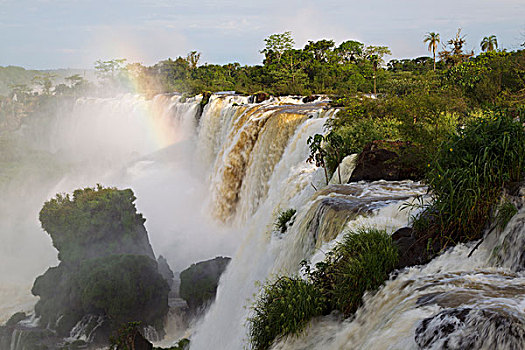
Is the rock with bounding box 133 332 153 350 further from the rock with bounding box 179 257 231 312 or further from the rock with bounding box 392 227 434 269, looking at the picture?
the rock with bounding box 392 227 434 269

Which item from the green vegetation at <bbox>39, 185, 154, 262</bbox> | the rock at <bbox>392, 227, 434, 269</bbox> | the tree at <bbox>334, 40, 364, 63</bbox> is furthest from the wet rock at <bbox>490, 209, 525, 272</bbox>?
the tree at <bbox>334, 40, 364, 63</bbox>

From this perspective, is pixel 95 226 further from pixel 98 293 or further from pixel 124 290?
pixel 124 290

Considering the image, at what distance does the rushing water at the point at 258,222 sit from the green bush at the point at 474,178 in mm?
283

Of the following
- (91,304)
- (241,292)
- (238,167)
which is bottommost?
(91,304)

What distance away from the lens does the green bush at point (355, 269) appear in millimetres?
4523

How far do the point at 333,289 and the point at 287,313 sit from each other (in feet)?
2.04

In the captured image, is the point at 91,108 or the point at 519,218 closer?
the point at 519,218

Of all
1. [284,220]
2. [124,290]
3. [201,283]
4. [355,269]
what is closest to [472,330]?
[355,269]

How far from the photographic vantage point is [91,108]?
159ft

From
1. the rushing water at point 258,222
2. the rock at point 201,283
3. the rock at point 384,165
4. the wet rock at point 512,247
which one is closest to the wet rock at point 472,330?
the rushing water at point 258,222

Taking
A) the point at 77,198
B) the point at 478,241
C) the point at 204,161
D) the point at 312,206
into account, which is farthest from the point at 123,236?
the point at 478,241

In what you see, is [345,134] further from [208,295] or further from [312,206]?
[208,295]

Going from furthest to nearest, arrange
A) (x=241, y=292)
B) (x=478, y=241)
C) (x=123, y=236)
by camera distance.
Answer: (x=123, y=236), (x=241, y=292), (x=478, y=241)

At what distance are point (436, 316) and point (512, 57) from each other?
14599mm
